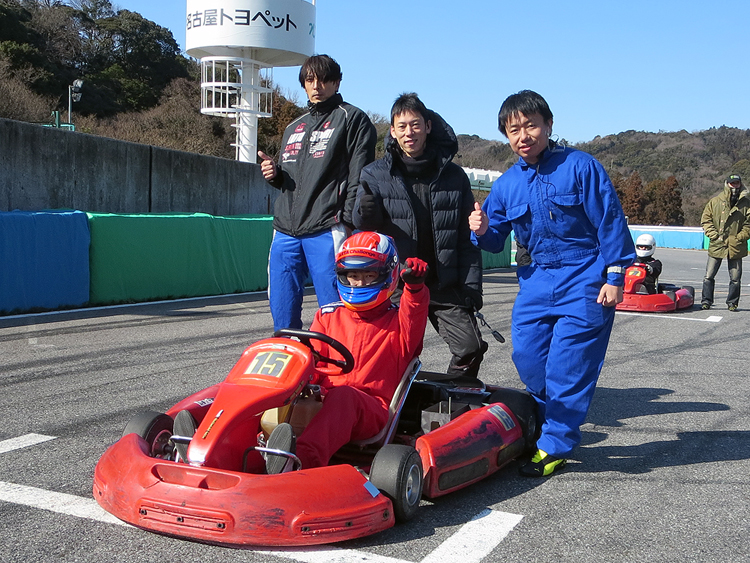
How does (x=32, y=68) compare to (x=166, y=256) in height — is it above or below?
above

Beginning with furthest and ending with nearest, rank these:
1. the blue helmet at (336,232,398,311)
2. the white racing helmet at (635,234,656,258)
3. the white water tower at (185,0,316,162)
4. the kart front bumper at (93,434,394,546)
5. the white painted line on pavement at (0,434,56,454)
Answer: the white water tower at (185,0,316,162)
the white racing helmet at (635,234,656,258)
the white painted line on pavement at (0,434,56,454)
the blue helmet at (336,232,398,311)
the kart front bumper at (93,434,394,546)

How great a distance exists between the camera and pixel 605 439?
4359 mm

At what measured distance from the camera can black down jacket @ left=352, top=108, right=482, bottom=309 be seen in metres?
4.18

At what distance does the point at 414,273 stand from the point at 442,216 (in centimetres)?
89

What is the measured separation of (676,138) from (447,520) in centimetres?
11875

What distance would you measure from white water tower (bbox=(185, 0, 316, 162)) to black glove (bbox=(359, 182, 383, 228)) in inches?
824

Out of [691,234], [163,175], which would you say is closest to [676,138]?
[691,234]

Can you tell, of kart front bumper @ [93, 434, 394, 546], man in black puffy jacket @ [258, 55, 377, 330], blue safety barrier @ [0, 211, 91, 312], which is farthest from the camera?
blue safety barrier @ [0, 211, 91, 312]

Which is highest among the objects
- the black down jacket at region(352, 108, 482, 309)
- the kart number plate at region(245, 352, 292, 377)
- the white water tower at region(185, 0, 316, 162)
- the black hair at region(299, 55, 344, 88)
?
the white water tower at region(185, 0, 316, 162)

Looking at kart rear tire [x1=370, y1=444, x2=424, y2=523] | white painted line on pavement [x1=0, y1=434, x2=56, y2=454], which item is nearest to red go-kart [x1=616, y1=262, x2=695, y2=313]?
kart rear tire [x1=370, y1=444, x2=424, y2=523]

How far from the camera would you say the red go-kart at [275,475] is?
2611 mm

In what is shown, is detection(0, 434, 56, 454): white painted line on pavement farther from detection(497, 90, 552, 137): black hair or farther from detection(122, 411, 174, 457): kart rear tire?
detection(497, 90, 552, 137): black hair

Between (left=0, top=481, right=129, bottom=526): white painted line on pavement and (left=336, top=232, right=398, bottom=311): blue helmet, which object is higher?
(left=336, top=232, right=398, bottom=311): blue helmet

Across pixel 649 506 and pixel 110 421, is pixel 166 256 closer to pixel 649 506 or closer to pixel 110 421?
pixel 110 421
